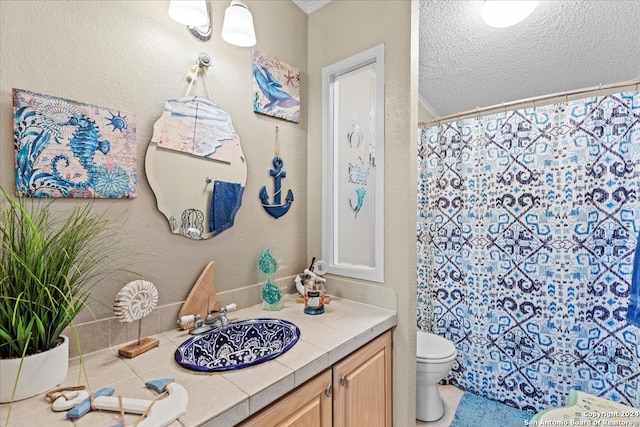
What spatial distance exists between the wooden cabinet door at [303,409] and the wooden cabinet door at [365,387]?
2.1 inches

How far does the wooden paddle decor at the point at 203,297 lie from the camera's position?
1.32 m

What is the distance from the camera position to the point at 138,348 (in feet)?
3.55

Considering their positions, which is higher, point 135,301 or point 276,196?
point 276,196

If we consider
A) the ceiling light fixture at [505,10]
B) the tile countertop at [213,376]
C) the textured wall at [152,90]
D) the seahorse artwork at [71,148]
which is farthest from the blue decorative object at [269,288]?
the ceiling light fixture at [505,10]

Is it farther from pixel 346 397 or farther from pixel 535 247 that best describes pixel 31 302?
pixel 535 247

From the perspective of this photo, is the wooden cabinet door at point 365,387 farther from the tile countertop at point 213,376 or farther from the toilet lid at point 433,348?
the toilet lid at point 433,348

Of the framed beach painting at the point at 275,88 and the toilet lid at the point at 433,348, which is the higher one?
the framed beach painting at the point at 275,88

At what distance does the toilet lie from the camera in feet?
5.99

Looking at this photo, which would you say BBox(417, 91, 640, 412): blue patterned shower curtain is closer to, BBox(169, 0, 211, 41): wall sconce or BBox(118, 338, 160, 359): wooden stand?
BBox(169, 0, 211, 41): wall sconce

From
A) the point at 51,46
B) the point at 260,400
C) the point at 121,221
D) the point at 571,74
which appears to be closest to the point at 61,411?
the point at 260,400

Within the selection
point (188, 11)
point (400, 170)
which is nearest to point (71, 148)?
point (188, 11)

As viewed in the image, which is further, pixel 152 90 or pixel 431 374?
pixel 431 374

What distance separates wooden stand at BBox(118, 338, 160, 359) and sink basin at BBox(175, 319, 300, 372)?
4.4 inches

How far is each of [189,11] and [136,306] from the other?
115 centimetres
